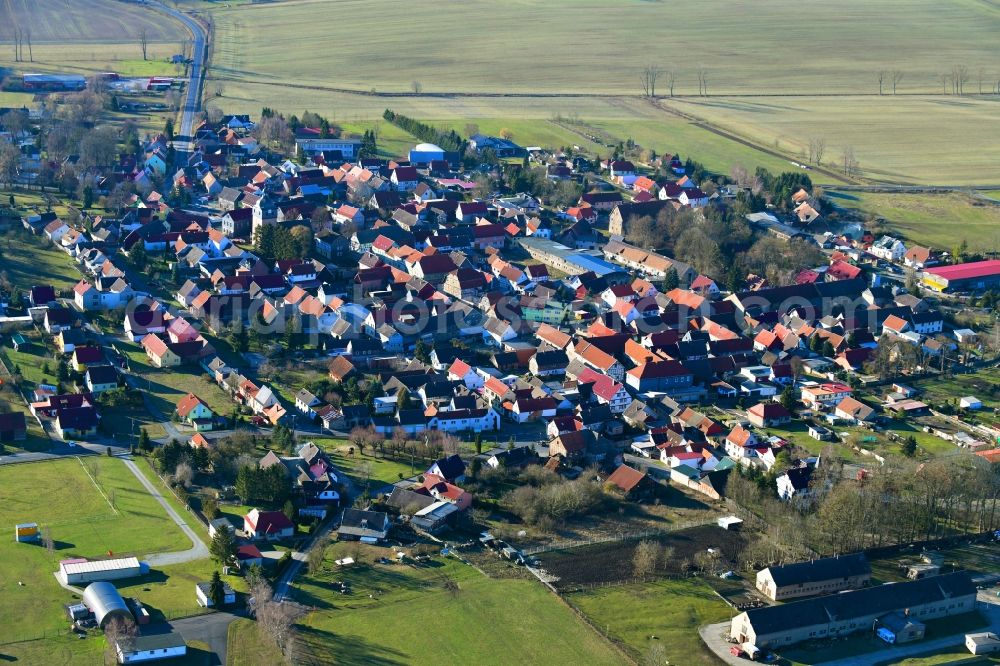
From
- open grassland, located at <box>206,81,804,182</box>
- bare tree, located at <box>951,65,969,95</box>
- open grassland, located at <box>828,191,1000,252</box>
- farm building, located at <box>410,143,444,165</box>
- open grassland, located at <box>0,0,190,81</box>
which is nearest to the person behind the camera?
open grassland, located at <box>828,191,1000,252</box>

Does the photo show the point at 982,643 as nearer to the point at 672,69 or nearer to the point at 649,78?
the point at 649,78

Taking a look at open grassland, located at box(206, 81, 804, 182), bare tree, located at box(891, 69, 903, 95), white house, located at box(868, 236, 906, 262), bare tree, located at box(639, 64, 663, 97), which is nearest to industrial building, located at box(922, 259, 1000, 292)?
white house, located at box(868, 236, 906, 262)

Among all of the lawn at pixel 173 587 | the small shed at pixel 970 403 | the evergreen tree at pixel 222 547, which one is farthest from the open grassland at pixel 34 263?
the small shed at pixel 970 403

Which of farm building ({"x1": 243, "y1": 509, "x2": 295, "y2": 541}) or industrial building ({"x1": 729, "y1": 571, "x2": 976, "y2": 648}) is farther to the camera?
farm building ({"x1": 243, "y1": 509, "x2": 295, "y2": 541})

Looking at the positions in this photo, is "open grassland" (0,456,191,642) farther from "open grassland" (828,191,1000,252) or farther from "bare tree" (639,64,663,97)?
"bare tree" (639,64,663,97)

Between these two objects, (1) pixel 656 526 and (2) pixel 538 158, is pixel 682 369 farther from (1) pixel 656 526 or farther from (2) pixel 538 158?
(2) pixel 538 158

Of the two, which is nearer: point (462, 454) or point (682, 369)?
point (462, 454)

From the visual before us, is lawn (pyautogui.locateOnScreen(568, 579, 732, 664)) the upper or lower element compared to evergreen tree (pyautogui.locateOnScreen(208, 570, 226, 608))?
lower

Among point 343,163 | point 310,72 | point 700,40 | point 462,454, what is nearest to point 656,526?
point 462,454
